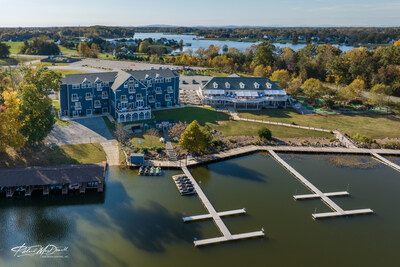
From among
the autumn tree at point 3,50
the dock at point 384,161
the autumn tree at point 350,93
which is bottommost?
the dock at point 384,161

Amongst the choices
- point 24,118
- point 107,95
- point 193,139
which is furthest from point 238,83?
point 24,118

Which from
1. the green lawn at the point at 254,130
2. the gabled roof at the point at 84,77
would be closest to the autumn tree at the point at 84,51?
the gabled roof at the point at 84,77

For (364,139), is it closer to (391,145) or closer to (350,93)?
(391,145)

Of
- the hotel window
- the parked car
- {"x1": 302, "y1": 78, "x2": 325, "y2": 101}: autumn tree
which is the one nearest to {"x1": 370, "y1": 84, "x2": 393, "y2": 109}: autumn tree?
{"x1": 302, "y1": 78, "x2": 325, "y2": 101}: autumn tree

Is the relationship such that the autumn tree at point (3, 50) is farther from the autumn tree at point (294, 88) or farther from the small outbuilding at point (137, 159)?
the autumn tree at point (294, 88)

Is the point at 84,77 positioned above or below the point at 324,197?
above

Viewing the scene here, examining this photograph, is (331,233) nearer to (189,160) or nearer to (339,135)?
(189,160)

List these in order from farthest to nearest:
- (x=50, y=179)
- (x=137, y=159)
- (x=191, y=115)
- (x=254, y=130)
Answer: (x=191, y=115)
(x=254, y=130)
(x=137, y=159)
(x=50, y=179)
